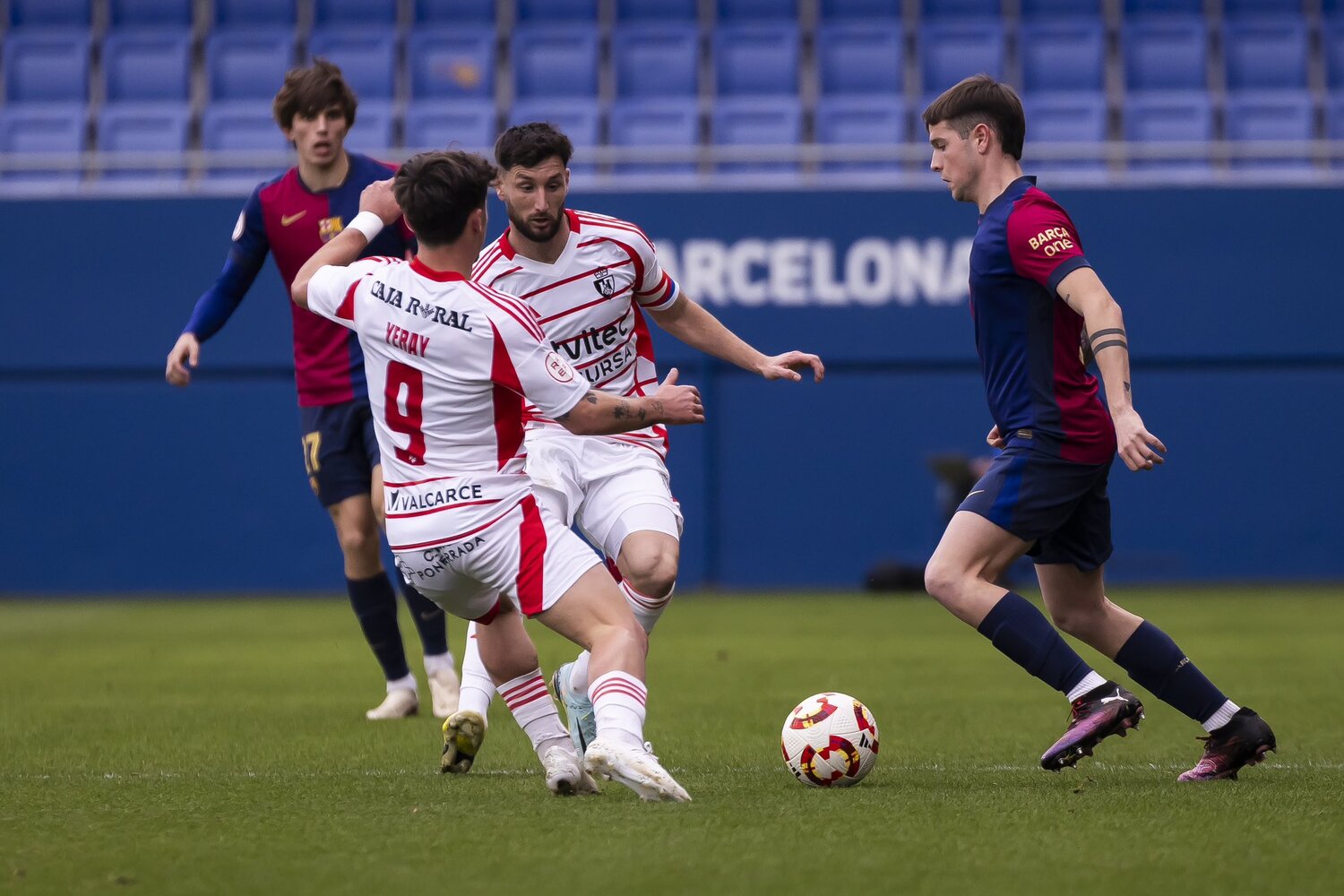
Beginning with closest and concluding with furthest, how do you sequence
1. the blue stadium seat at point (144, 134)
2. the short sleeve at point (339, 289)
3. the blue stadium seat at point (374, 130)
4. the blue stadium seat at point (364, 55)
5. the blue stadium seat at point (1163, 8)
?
the short sleeve at point (339, 289) < the blue stadium seat at point (374, 130) < the blue stadium seat at point (144, 134) < the blue stadium seat at point (364, 55) < the blue stadium seat at point (1163, 8)

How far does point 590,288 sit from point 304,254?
6.44 feet

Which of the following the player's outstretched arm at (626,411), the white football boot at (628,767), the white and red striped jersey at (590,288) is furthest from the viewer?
the white and red striped jersey at (590,288)

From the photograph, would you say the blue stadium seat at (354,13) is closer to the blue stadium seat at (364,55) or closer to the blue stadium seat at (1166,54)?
the blue stadium seat at (364,55)

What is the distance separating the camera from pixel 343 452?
727cm

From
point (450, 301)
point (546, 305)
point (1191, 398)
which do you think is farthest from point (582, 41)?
point (450, 301)

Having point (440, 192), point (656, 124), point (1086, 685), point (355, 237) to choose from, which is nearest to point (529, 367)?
point (440, 192)

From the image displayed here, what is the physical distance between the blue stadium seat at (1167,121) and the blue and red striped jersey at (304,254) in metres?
10.6

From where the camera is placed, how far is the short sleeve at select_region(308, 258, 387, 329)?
4762 mm

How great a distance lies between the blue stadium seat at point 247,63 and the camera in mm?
16906

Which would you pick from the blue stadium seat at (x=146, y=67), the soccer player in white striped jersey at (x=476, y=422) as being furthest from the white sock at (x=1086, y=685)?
the blue stadium seat at (x=146, y=67)

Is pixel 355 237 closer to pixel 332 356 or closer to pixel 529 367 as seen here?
pixel 529 367

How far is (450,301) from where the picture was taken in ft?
15.0

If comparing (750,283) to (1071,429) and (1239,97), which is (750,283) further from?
(1071,429)

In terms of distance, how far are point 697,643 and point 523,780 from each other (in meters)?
5.40
